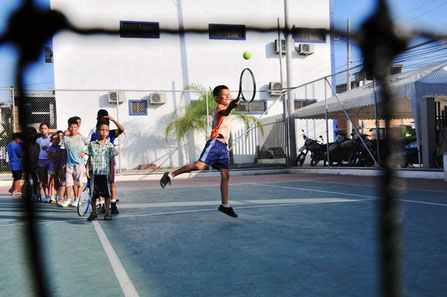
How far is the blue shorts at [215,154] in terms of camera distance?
5320 mm

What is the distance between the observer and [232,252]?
3516 mm

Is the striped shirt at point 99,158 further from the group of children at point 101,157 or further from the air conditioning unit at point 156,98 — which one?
the air conditioning unit at point 156,98

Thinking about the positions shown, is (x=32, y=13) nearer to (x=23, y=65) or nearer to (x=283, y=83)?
(x=23, y=65)

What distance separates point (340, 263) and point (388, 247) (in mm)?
2035

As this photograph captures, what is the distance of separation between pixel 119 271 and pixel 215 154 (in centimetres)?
248

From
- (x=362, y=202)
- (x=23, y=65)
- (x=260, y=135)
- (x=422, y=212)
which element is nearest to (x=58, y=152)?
(x=362, y=202)

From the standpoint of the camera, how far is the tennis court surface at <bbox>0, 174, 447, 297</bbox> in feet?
8.64

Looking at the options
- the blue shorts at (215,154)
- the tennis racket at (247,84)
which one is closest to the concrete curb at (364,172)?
the tennis racket at (247,84)

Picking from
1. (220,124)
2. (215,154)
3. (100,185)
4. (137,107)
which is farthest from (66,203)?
(137,107)

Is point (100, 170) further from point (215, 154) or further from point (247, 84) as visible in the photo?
point (247, 84)

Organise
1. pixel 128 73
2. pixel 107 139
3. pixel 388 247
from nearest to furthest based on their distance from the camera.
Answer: pixel 388 247, pixel 107 139, pixel 128 73

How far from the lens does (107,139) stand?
6141mm

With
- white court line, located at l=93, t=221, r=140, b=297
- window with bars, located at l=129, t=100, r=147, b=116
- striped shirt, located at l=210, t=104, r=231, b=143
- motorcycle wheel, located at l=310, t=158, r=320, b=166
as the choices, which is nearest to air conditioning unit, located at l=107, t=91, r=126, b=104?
window with bars, located at l=129, t=100, r=147, b=116

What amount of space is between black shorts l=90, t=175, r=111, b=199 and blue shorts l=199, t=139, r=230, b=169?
1206mm
